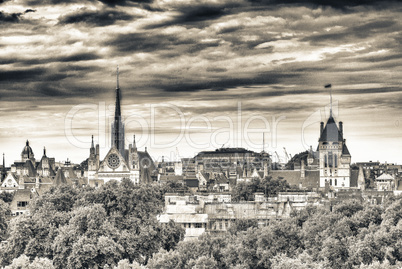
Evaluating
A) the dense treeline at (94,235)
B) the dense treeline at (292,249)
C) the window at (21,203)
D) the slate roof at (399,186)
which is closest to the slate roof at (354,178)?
the slate roof at (399,186)

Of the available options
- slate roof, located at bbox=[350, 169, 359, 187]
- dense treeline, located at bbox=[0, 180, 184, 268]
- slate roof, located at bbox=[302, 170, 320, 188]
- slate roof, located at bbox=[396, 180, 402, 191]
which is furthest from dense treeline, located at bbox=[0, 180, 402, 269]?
slate roof, located at bbox=[350, 169, 359, 187]

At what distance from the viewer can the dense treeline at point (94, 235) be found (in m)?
74.2

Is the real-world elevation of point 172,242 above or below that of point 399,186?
below

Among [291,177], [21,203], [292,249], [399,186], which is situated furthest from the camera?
[291,177]

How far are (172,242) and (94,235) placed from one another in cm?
1080

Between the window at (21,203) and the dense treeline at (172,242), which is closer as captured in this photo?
the dense treeline at (172,242)

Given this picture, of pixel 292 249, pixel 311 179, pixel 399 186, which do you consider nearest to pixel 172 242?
pixel 292 249

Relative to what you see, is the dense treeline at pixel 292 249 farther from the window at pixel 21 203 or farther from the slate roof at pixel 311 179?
the slate roof at pixel 311 179

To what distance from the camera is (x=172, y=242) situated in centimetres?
8500

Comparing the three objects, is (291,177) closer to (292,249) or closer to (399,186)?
(399,186)

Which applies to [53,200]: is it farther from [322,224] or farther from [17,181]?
[17,181]

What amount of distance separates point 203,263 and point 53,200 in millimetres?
36964

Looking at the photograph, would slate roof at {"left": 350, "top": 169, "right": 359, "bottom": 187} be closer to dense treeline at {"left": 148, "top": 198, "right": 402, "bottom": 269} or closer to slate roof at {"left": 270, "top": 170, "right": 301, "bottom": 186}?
slate roof at {"left": 270, "top": 170, "right": 301, "bottom": 186}

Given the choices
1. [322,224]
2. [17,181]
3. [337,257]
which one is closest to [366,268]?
[337,257]
